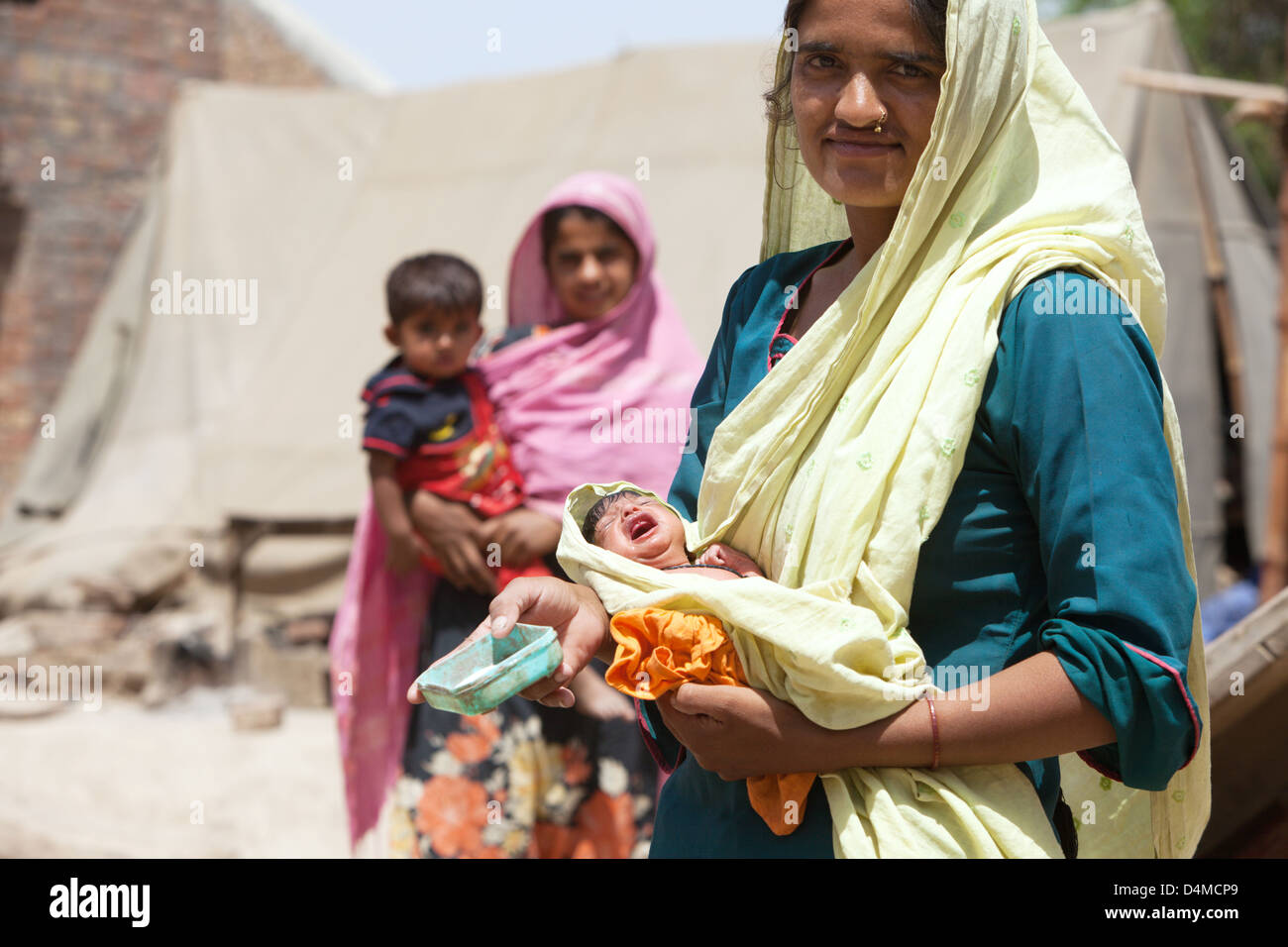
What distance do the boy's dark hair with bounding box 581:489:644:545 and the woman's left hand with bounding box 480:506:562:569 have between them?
135 cm

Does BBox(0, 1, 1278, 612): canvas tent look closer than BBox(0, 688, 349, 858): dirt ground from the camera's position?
No

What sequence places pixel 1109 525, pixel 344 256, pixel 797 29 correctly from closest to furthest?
pixel 1109 525
pixel 797 29
pixel 344 256

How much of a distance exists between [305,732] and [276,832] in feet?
3.78

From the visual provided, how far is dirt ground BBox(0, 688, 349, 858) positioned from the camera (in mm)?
4270

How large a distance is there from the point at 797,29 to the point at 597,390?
1797 millimetres

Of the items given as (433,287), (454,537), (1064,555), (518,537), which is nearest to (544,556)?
(518,537)

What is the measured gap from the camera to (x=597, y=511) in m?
1.46

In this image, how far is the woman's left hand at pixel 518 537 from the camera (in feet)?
9.23

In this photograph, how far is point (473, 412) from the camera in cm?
293

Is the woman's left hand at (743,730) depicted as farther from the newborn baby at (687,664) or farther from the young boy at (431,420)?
the young boy at (431,420)

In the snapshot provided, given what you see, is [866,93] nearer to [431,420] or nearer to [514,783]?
[431,420]

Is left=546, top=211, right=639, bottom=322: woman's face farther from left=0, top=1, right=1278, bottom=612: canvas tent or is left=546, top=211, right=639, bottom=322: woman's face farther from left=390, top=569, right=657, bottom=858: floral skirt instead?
left=0, top=1, right=1278, bottom=612: canvas tent

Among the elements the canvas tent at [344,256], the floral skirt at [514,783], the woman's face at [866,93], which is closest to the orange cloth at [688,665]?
the woman's face at [866,93]

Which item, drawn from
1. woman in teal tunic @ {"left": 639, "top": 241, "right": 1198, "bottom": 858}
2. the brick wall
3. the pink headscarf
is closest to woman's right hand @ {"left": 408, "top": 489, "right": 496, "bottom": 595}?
the pink headscarf
